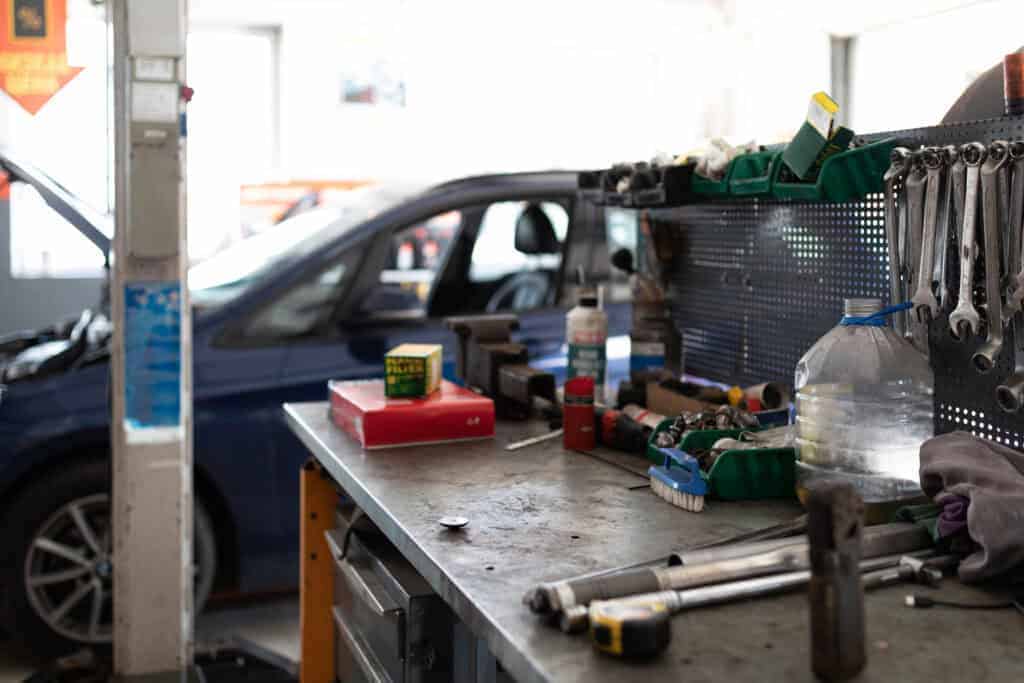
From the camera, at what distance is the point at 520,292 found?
372cm

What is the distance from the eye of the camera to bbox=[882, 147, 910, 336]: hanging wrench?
1.66m

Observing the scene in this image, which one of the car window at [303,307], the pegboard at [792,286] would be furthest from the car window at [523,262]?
the pegboard at [792,286]

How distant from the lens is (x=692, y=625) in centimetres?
111

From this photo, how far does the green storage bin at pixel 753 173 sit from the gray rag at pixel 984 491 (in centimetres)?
60

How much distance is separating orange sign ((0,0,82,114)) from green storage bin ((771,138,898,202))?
172 centimetres

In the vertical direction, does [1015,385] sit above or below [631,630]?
above

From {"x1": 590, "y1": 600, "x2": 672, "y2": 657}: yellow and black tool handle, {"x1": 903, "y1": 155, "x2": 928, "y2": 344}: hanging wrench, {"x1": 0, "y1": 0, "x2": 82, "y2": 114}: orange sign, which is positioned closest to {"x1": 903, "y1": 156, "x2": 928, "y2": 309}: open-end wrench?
{"x1": 903, "y1": 155, "x2": 928, "y2": 344}: hanging wrench

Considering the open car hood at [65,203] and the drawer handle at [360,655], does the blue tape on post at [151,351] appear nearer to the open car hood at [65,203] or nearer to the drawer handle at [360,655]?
the open car hood at [65,203]

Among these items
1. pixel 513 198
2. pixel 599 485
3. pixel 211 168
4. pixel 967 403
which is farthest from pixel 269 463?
pixel 211 168

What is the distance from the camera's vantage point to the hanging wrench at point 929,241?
1576 mm

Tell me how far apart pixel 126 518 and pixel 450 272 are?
1.44m

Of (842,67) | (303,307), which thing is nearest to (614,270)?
(303,307)

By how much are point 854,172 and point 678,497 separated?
59cm

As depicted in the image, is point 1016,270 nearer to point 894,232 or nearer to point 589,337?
point 894,232
